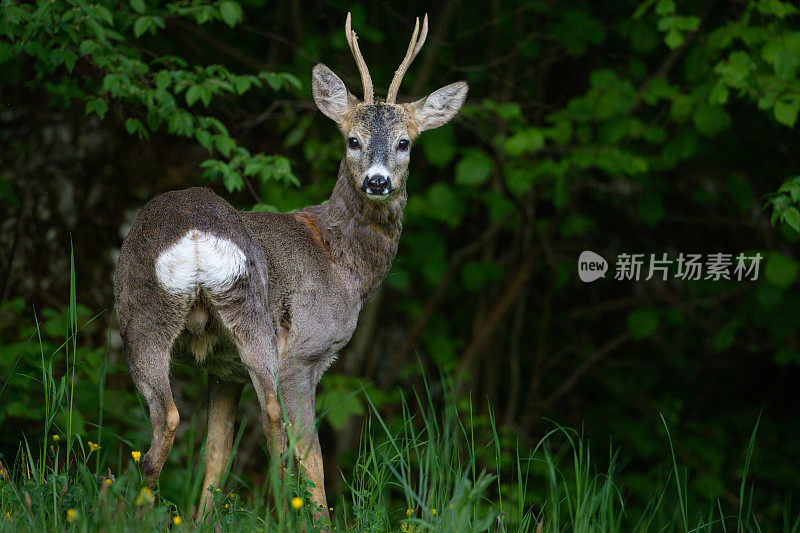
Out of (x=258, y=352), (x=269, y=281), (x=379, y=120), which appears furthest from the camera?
(x=379, y=120)

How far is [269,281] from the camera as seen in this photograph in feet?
11.3

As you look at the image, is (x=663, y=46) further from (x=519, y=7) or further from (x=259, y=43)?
(x=259, y=43)

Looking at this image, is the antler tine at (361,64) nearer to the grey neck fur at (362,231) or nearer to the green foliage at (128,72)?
the grey neck fur at (362,231)

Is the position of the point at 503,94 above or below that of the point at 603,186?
above

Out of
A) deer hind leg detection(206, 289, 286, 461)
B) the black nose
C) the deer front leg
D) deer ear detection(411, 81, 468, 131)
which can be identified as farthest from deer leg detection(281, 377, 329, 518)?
deer ear detection(411, 81, 468, 131)

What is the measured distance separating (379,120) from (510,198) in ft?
11.1

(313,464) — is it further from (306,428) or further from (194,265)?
(194,265)

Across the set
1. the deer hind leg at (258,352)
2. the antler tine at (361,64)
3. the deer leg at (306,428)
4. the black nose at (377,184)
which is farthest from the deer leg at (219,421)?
the antler tine at (361,64)

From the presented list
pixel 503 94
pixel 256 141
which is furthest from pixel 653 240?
pixel 256 141

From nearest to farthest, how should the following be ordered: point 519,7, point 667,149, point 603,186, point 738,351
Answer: point 667,149
point 519,7
point 603,186
point 738,351

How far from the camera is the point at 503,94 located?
6.88m

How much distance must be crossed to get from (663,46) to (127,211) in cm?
383

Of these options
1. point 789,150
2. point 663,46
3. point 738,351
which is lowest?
point 738,351

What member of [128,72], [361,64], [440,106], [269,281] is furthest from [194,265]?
[128,72]
